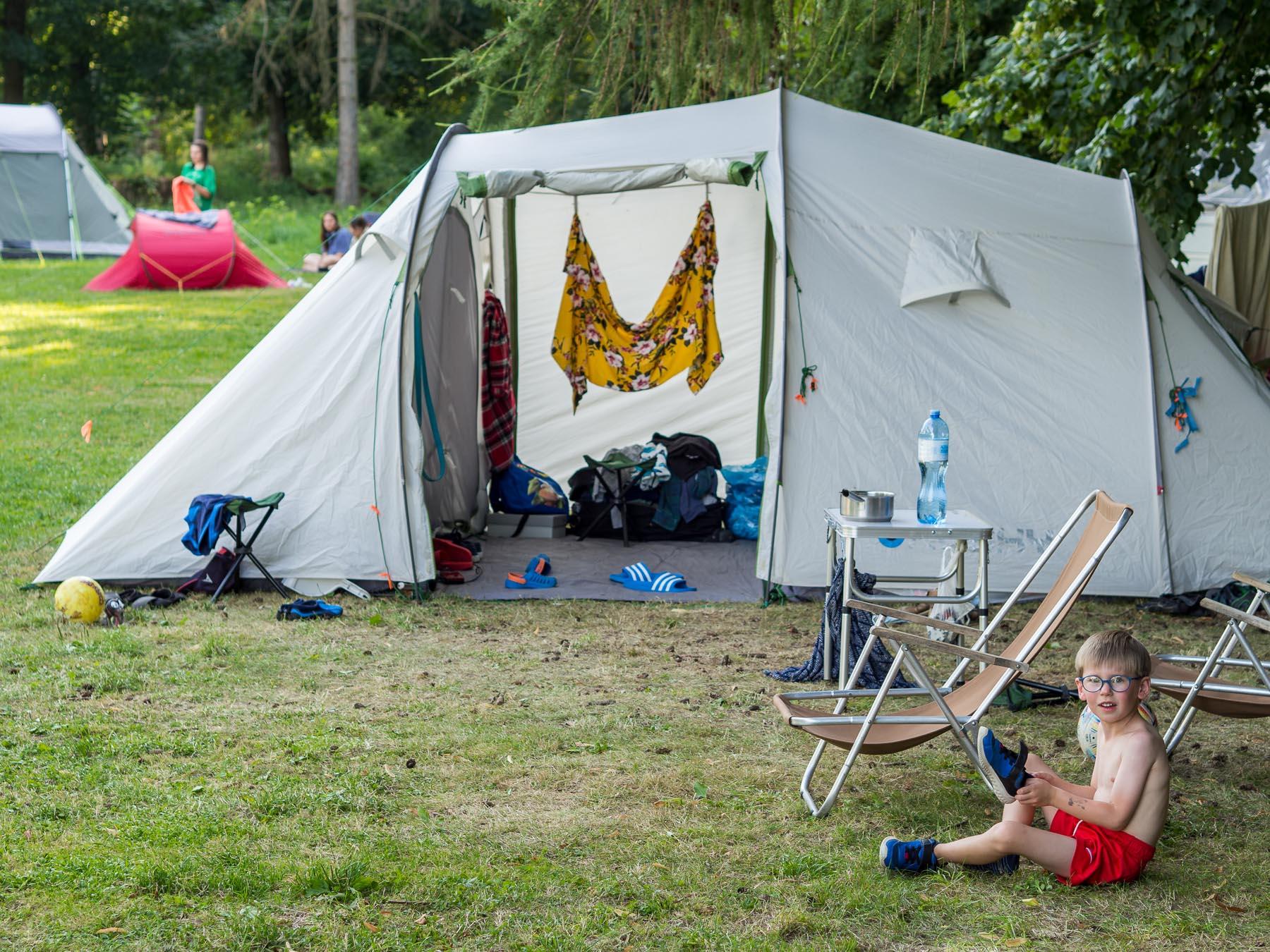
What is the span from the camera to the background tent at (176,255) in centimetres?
1370

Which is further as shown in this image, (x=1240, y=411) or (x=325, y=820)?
(x=1240, y=411)

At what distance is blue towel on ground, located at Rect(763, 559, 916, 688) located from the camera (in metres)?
4.39

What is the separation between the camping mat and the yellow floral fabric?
3.00 ft

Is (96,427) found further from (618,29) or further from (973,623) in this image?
(973,623)

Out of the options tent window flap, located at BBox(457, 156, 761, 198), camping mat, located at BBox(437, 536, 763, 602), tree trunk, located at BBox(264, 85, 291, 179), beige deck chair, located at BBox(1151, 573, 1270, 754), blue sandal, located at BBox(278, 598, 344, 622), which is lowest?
camping mat, located at BBox(437, 536, 763, 602)

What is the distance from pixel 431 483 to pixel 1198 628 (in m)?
3.31

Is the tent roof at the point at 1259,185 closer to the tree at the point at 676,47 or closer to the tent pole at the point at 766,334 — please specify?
the tent pole at the point at 766,334

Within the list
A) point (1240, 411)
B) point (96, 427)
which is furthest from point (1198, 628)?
point (96, 427)

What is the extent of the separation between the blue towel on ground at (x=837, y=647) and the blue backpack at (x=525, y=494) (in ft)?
8.39

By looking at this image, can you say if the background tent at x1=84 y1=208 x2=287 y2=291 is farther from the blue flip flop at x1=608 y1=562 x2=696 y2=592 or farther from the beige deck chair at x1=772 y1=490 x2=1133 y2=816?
the beige deck chair at x1=772 y1=490 x2=1133 y2=816

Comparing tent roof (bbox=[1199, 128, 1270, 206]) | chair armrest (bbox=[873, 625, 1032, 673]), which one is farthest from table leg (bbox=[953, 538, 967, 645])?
tent roof (bbox=[1199, 128, 1270, 206])

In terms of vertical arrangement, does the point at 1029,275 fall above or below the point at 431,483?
above

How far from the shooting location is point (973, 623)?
4891 mm

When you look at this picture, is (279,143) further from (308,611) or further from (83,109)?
(308,611)
